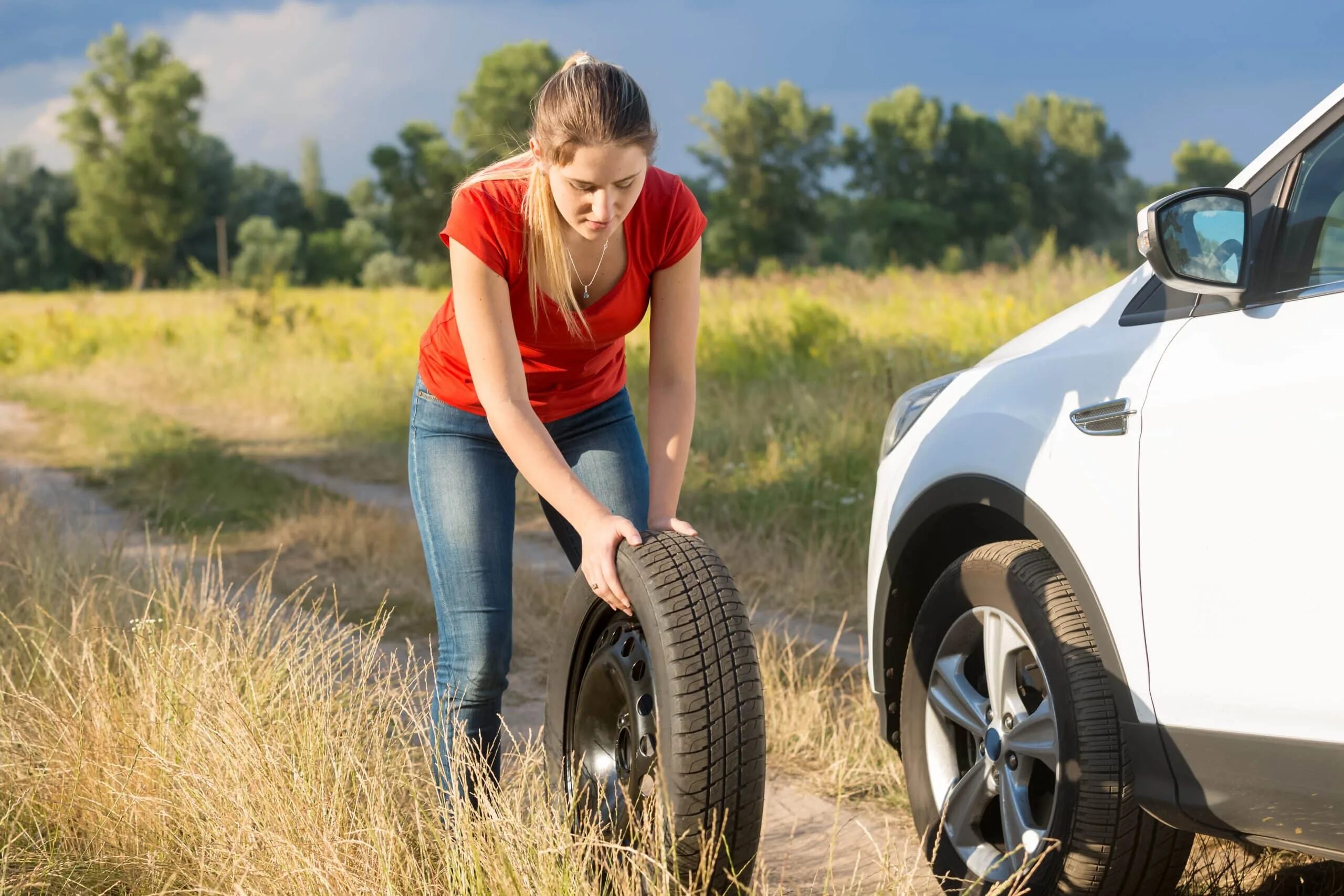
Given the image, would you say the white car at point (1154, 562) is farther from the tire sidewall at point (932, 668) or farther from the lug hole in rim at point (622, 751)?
the lug hole in rim at point (622, 751)

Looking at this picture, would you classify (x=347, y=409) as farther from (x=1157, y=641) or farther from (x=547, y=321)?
(x=1157, y=641)

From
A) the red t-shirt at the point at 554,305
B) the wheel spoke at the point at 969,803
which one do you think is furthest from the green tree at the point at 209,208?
the wheel spoke at the point at 969,803

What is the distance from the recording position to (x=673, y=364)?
2893 mm

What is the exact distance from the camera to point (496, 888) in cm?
234

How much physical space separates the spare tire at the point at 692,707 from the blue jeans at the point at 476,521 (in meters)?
0.41

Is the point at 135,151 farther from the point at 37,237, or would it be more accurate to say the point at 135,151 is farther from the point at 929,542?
the point at 929,542

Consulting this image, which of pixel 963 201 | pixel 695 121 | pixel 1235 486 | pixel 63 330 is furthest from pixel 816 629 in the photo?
pixel 963 201

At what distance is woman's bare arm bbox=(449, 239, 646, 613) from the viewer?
256 cm

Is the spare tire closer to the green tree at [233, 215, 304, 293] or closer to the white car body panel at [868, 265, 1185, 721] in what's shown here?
the white car body panel at [868, 265, 1185, 721]

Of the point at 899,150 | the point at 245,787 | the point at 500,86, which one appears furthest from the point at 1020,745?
the point at 899,150

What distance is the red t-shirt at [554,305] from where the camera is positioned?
104 inches


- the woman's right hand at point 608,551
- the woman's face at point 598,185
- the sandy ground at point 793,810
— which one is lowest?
the sandy ground at point 793,810

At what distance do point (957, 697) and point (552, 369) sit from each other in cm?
124

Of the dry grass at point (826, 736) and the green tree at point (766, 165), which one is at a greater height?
the green tree at point (766, 165)
